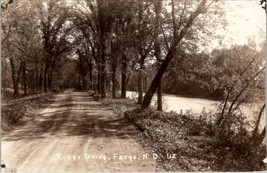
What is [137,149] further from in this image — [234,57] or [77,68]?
[77,68]

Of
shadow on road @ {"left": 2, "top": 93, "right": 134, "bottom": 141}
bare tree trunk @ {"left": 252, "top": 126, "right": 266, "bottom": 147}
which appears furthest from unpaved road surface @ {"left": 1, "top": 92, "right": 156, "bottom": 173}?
bare tree trunk @ {"left": 252, "top": 126, "right": 266, "bottom": 147}

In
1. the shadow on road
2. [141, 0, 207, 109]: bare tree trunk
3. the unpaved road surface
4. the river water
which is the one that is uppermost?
[141, 0, 207, 109]: bare tree trunk

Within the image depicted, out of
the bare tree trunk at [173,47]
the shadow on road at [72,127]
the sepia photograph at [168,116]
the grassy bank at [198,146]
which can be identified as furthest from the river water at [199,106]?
the shadow on road at [72,127]

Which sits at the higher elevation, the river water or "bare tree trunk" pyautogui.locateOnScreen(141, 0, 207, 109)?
"bare tree trunk" pyautogui.locateOnScreen(141, 0, 207, 109)

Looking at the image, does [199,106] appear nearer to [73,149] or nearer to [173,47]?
[173,47]

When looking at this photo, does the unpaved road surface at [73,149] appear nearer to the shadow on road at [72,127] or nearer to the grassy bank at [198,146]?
the shadow on road at [72,127]

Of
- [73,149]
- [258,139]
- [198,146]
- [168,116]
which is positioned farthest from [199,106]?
[73,149]

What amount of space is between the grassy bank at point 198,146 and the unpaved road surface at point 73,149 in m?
0.63

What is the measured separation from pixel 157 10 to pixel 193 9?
9.12 feet

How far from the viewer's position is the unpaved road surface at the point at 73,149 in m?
11.3

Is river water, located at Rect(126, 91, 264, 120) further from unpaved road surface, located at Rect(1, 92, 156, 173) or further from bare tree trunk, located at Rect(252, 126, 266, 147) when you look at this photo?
unpaved road surface, located at Rect(1, 92, 156, 173)

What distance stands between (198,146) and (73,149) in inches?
178

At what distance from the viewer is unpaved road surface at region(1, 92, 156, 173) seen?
37.2 ft

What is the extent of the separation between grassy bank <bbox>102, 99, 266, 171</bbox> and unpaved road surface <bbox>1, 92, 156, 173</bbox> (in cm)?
63
